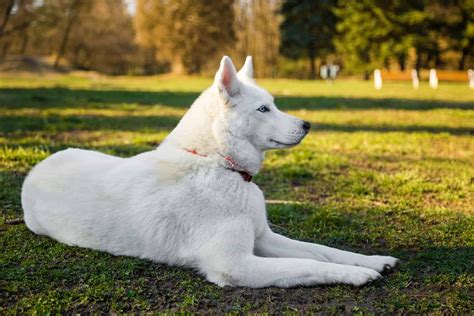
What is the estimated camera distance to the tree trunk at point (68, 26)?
4490cm

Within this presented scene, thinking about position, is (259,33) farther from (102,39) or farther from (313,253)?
(313,253)

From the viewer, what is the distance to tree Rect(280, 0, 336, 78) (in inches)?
1858

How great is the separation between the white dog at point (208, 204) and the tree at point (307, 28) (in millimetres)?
45588

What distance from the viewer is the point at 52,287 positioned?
3.30 m

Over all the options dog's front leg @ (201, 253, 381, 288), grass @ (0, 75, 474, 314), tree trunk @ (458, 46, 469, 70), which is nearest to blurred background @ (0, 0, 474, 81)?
tree trunk @ (458, 46, 469, 70)

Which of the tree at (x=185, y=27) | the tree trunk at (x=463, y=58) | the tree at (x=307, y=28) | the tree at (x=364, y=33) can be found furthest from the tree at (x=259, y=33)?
the tree trunk at (x=463, y=58)

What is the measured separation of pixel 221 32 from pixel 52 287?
46.1m

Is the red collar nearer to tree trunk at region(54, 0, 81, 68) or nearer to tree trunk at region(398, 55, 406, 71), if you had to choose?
tree trunk at region(398, 55, 406, 71)

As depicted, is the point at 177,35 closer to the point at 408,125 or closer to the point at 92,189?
the point at 408,125

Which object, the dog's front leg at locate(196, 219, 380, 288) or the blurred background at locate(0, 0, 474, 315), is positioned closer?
the blurred background at locate(0, 0, 474, 315)

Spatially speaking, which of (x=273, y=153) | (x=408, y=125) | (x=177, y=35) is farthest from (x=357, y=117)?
(x=177, y=35)

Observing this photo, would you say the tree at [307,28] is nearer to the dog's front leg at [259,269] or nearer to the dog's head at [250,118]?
the dog's head at [250,118]

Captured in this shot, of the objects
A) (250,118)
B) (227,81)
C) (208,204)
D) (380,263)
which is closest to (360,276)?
(380,263)

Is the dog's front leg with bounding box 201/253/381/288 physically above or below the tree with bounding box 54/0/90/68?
below
